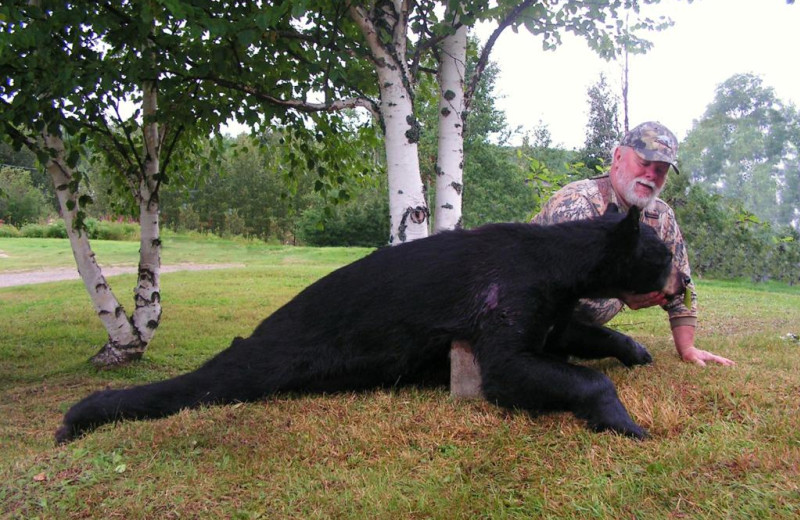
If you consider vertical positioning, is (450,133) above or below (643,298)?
above

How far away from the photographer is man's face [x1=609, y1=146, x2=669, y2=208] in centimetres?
424

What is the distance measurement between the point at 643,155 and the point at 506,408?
211 centimetres

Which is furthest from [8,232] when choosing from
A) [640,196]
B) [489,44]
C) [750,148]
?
[750,148]

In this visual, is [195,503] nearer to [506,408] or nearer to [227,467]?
[227,467]

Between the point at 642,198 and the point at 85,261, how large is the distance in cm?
618

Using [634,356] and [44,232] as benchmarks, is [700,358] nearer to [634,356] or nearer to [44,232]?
[634,356]

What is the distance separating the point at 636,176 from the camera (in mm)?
4301

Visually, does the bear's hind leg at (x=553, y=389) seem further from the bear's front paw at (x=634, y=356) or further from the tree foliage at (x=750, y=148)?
the tree foliage at (x=750, y=148)

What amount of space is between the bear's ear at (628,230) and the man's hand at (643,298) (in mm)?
413

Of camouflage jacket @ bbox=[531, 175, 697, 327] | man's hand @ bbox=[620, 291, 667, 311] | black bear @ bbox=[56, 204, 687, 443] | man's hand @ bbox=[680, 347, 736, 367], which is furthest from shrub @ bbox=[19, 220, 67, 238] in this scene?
man's hand @ bbox=[620, 291, 667, 311]

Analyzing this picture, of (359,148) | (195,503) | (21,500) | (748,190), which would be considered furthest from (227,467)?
(748,190)

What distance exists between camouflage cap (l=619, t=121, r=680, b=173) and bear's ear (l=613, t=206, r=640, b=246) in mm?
1022

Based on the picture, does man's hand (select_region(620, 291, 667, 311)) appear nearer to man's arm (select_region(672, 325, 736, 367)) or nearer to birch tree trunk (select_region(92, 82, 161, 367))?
man's arm (select_region(672, 325, 736, 367))

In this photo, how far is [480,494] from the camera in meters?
2.42
